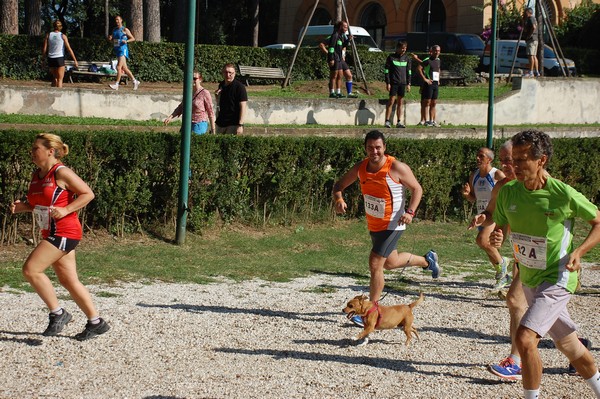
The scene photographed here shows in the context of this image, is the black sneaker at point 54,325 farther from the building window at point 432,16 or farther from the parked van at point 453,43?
the building window at point 432,16

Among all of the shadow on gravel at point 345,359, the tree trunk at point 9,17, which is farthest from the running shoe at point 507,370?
the tree trunk at point 9,17

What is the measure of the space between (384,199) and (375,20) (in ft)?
131

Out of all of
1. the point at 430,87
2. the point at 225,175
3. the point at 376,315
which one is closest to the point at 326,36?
the point at 430,87

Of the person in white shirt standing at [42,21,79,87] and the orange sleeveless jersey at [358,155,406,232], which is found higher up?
the person in white shirt standing at [42,21,79,87]

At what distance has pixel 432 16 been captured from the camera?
4378cm

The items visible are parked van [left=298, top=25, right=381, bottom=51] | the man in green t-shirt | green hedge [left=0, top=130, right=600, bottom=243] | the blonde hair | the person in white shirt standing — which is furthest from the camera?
parked van [left=298, top=25, right=381, bottom=51]

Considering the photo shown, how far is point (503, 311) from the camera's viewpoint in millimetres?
9453

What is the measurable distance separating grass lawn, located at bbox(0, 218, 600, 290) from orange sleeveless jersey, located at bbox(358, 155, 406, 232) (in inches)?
89.5

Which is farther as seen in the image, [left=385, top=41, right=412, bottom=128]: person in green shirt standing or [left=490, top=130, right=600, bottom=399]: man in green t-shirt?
[left=385, top=41, right=412, bottom=128]: person in green shirt standing

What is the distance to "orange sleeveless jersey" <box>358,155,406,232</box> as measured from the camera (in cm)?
841

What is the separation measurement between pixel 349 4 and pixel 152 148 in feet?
119

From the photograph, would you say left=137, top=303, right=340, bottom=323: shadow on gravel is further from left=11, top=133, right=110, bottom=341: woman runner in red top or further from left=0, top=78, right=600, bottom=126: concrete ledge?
left=0, top=78, right=600, bottom=126: concrete ledge

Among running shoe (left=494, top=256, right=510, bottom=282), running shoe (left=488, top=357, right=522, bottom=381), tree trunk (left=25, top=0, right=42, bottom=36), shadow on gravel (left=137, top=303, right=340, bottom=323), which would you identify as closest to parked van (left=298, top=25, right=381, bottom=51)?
tree trunk (left=25, top=0, right=42, bottom=36)

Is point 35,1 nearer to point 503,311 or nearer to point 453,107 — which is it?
point 453,107
